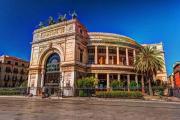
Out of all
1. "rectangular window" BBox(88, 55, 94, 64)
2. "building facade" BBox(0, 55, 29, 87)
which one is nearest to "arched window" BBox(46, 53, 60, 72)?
"rectangular window" BBox(88, 55, 94, 64)

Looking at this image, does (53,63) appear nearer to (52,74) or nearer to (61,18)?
(52,74)

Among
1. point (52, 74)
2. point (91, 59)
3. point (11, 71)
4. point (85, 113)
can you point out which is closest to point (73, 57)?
point (52, 74)

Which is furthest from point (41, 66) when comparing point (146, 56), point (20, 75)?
point (20, 75)

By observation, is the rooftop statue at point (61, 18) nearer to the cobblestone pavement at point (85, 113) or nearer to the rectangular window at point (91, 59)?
the rectangular window at point (91, 59)

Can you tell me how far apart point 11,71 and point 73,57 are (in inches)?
1685

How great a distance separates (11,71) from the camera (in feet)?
242

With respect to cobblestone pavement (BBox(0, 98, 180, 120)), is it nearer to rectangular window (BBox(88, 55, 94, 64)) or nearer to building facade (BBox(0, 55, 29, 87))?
rectangular window (BBox(88, 55, 94, 64))

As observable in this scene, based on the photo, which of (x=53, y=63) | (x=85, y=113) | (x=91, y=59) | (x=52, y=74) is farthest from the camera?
(x=91, y=59)

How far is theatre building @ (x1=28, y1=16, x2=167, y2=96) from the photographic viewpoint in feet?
142

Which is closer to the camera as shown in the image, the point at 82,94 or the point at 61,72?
the point at 82,94

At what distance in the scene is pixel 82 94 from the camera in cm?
3825

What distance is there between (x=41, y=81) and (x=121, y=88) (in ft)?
71.6

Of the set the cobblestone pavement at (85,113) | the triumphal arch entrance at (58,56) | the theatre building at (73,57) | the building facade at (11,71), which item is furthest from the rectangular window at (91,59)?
the building facade at (11,71)

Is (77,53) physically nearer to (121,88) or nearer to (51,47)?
(51,47)
